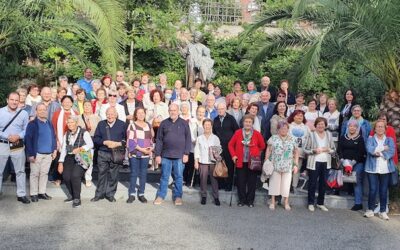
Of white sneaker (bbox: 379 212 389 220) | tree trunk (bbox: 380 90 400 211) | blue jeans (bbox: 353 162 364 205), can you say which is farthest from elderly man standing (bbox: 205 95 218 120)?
white sneaker (bbox: 379 212 389 220)

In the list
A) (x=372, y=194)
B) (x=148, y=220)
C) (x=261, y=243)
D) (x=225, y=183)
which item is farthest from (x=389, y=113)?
(x=148, y=220)

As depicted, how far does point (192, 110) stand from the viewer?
28.8 ft

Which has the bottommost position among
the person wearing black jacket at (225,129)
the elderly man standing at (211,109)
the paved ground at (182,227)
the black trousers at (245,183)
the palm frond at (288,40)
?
the paved ground at (182,227)

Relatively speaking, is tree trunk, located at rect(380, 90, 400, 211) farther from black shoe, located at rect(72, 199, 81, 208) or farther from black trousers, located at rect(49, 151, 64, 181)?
black trousers, located at rect(49, 151, 64, 181)

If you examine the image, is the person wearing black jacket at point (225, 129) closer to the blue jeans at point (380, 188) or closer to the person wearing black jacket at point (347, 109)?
the person wearing black jacket at point (347, 109)

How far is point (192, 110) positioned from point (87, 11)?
288 centimetres

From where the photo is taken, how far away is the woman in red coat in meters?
7.62

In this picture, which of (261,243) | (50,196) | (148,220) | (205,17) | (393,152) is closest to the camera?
(261,243)

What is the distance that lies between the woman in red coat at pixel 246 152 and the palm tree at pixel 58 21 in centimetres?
313

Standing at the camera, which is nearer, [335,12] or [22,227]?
[22,227]

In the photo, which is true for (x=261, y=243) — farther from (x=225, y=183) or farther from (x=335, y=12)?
(x=335, y=12)

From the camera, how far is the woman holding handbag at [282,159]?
7488 millimetres

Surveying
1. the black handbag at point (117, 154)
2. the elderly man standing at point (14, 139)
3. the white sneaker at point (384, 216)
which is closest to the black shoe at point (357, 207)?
the white sneaker at point (384, 216)

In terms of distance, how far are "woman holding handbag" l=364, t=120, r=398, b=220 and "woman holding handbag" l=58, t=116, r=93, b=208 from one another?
184 inches
